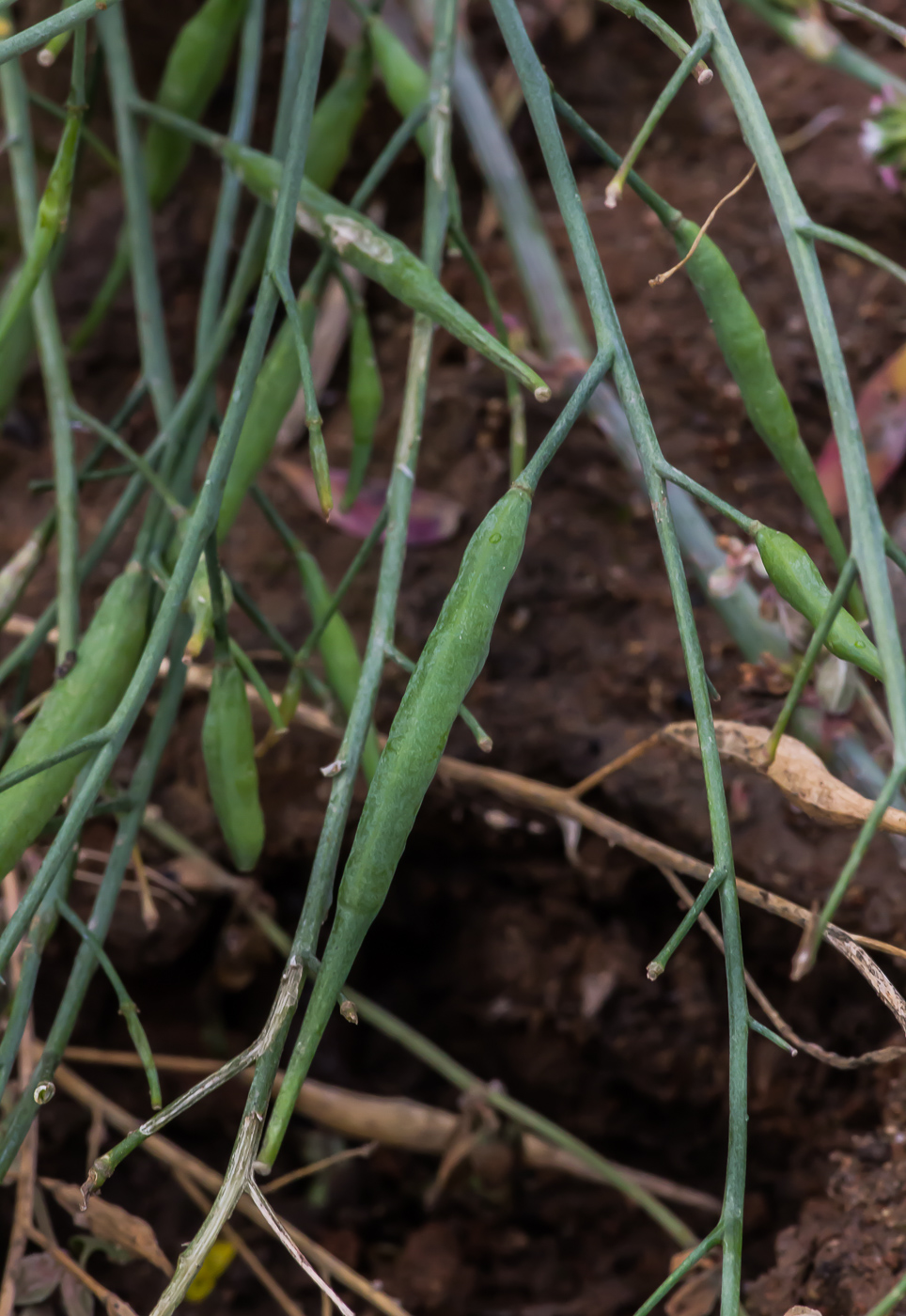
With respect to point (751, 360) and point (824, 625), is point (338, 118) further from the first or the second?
point (824, 625)

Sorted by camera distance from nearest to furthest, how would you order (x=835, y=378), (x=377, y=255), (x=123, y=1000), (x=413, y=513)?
(x=835, y=378) → (x=123, y=1000) → (x=377, y=255) → (x=413, y=513)

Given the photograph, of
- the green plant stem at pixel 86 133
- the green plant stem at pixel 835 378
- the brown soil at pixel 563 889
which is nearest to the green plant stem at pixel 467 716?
the green plant stem at pixel 835 378

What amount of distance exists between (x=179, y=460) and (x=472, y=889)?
0.49 meters

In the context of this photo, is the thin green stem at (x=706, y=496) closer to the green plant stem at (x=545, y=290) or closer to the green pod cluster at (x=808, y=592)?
the green pod cluster at (x=808, y=592)

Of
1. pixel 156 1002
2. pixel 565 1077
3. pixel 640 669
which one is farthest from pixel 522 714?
pixel 156 1002

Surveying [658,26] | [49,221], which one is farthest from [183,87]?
[658,26]

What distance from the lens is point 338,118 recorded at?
0.93m

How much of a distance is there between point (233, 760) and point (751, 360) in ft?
1.40

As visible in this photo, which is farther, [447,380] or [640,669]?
[447,380]

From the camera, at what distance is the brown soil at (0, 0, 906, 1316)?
0.89m

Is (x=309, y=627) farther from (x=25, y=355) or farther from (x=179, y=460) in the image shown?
(x=25, y=355)

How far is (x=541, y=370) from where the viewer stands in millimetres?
1063

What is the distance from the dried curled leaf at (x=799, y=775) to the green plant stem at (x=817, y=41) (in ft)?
1.75

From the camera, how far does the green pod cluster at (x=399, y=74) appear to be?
0.88m
